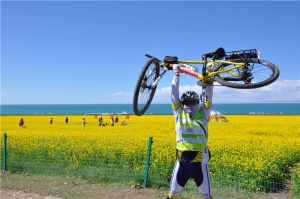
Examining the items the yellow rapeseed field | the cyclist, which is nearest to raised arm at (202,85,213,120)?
the cyclist

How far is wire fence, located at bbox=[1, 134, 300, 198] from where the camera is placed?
6.54 metres

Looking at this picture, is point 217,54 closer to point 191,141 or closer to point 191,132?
point 191,132

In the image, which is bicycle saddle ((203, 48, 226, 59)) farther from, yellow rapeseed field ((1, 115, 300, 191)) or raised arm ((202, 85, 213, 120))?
yellow rapeseed field ((1, 115, 300, 191))

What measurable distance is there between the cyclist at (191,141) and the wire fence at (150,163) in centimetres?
275

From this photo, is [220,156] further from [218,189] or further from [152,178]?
[152,178]

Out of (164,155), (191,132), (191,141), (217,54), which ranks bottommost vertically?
(164,155)

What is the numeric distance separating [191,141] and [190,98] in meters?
0.62

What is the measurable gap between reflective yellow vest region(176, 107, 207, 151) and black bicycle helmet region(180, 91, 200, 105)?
16 centimetres

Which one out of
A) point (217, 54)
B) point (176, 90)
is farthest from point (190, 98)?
point (217, 54)

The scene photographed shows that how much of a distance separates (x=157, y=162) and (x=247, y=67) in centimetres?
451

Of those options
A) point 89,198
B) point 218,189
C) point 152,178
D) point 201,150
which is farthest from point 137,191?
point 201,150

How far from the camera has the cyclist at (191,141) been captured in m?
3.55

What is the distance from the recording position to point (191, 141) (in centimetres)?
362

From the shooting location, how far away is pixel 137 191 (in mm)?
6324
